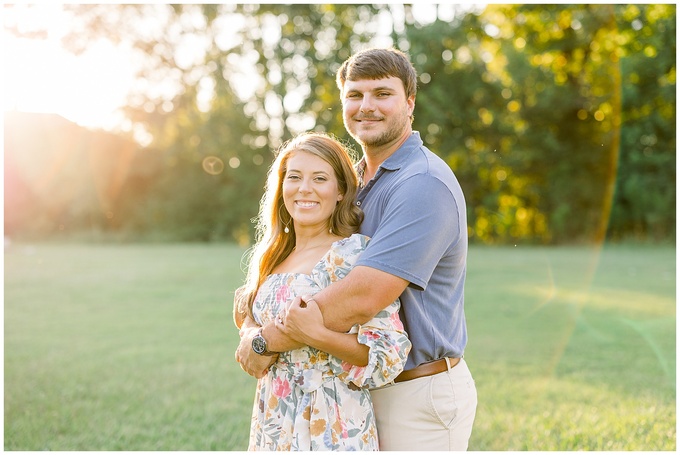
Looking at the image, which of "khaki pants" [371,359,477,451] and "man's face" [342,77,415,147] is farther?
"man's face" [342,77,415,147]

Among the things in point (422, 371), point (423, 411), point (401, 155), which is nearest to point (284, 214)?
point (401, 155)

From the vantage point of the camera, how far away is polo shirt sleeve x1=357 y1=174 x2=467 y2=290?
2.58m

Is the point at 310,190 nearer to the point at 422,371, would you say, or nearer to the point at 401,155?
the point at 401,155

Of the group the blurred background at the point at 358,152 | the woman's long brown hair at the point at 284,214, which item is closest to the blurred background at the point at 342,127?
the blurred background at the point at 358,152

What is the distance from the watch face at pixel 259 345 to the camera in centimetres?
270

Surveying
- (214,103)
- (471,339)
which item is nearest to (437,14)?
(214,103)

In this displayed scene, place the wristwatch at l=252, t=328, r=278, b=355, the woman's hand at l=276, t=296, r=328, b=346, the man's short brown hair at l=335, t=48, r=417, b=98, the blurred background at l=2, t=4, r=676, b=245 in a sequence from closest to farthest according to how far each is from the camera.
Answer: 1. the woman's hand at l=276, t=296, r=328, b=346
2. the wristwatch at l=252, t=328, r=278, b=355
3. the man's short brown hair at l=335, t=48, r=417, b=98
4. the blurred background at l=2, t=4, r=676, b=245

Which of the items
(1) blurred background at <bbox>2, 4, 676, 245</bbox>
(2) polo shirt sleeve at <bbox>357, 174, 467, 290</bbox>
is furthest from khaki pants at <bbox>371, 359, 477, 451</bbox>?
(1) blurred background at <bbox>2, 4, 676, 245</bbox>

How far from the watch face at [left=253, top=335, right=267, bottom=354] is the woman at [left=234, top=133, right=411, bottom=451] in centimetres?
9

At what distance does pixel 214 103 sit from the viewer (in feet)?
104

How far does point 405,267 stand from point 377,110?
769mm

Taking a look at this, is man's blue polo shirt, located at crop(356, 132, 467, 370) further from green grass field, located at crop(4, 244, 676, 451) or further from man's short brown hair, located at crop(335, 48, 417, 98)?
green grass field, located at crop(4, 244, 676, 451)

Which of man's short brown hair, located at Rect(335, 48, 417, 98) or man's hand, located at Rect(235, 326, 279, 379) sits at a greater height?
man's short brown hair, located at Rect(335, 48, 417, 98)

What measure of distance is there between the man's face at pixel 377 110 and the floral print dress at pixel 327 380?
52cm
